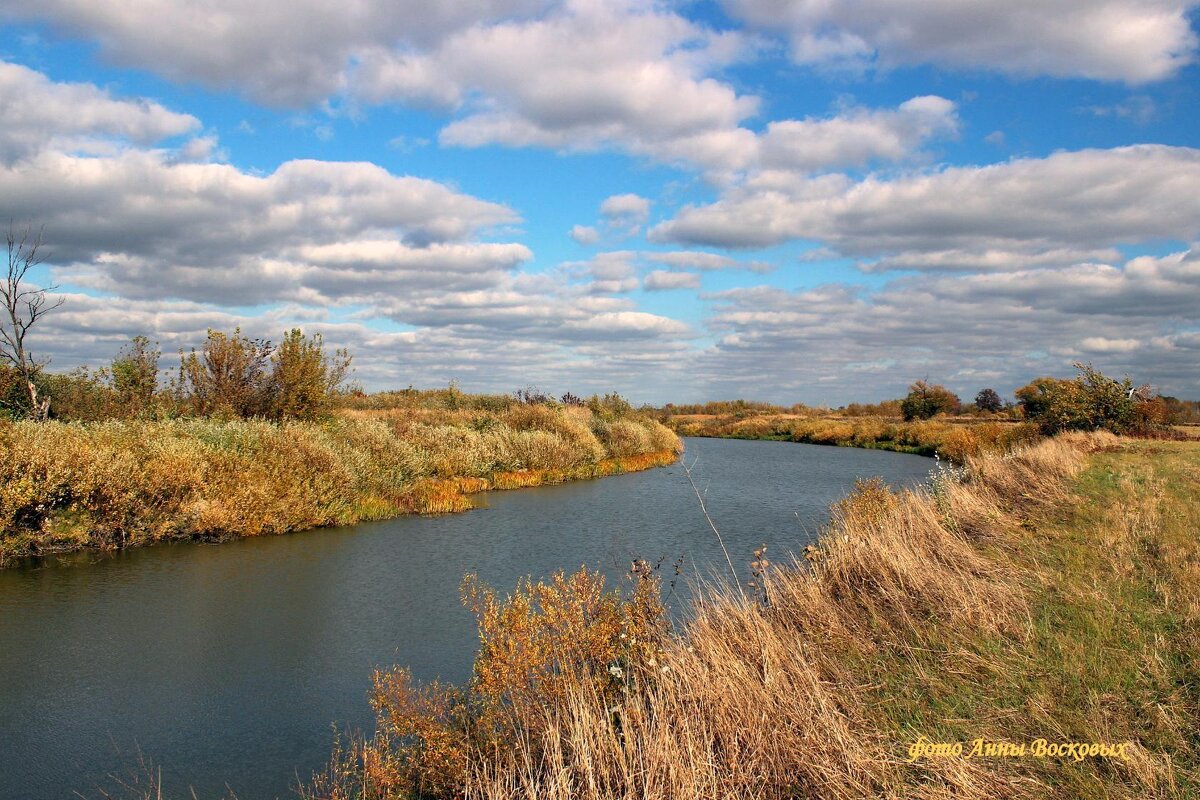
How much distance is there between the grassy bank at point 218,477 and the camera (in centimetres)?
1380

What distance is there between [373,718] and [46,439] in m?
11.0

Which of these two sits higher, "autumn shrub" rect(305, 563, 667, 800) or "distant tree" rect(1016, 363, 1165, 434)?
"distant tree" rect(1016, 363, 1165, 434)

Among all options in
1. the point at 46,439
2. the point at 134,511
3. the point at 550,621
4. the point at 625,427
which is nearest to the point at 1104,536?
the point at 550,621

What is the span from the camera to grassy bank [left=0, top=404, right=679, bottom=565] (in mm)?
13805

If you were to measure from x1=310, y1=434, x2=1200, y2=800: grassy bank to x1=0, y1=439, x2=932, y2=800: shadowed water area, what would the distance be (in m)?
1.54

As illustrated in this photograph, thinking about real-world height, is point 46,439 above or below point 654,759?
above

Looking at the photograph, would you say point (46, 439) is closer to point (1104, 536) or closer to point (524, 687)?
point (524, 687)

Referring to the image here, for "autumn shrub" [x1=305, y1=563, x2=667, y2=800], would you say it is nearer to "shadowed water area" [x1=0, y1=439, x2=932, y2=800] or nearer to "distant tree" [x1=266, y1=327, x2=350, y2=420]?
"shadowed water area" [x1=0, y1=439, x2=932, y2=800]

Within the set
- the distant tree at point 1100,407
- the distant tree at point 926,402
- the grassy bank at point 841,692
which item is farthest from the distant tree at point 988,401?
the grassy bank at point 841,692

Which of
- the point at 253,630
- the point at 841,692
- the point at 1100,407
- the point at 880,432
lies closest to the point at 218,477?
the point at 253,630

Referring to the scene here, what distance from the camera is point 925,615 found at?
7.28m

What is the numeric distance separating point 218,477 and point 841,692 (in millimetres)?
14822

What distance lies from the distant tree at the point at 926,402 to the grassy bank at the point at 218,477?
5013 centimetres

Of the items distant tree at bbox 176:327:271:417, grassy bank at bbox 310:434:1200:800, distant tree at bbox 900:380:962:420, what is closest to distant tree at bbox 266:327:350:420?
distant tree at bbox 176:327:271:417
